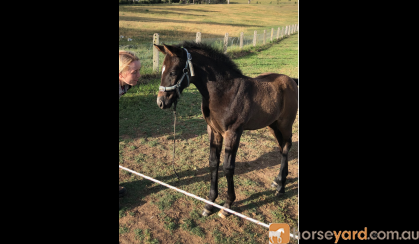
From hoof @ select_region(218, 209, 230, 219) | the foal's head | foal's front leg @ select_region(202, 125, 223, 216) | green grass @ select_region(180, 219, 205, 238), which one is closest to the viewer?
the foal's head

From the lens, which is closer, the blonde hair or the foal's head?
the foal's head

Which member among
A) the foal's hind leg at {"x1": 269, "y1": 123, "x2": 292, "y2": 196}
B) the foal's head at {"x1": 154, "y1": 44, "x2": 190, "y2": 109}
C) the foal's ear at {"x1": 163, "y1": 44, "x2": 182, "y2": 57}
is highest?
the foal's ear at {"x1": 163, "y1": 44, "x2": 182, "y2": 57}

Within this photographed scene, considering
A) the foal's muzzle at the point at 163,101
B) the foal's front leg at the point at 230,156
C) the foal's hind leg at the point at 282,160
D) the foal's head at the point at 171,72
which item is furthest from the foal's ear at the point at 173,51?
the foal's hind leg at the point at 282,160

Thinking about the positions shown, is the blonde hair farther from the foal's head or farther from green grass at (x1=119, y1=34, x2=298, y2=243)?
green grass at (x1=119, y1=34, x2=298, y2=243)

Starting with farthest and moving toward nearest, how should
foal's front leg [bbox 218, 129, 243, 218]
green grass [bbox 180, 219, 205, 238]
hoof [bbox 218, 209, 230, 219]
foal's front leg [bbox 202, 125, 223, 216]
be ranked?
foal's front leg [bbox 202, 125, 223, 216], hoof [bbox 218, 209, 230, 219], foal's front leg [bbox 218, 129, 243, 218], green grass [bbox 180, 219, 205, 238]

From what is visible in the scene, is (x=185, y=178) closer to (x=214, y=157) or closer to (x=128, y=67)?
(x=214, y=157)

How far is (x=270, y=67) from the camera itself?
1455 centimetres
